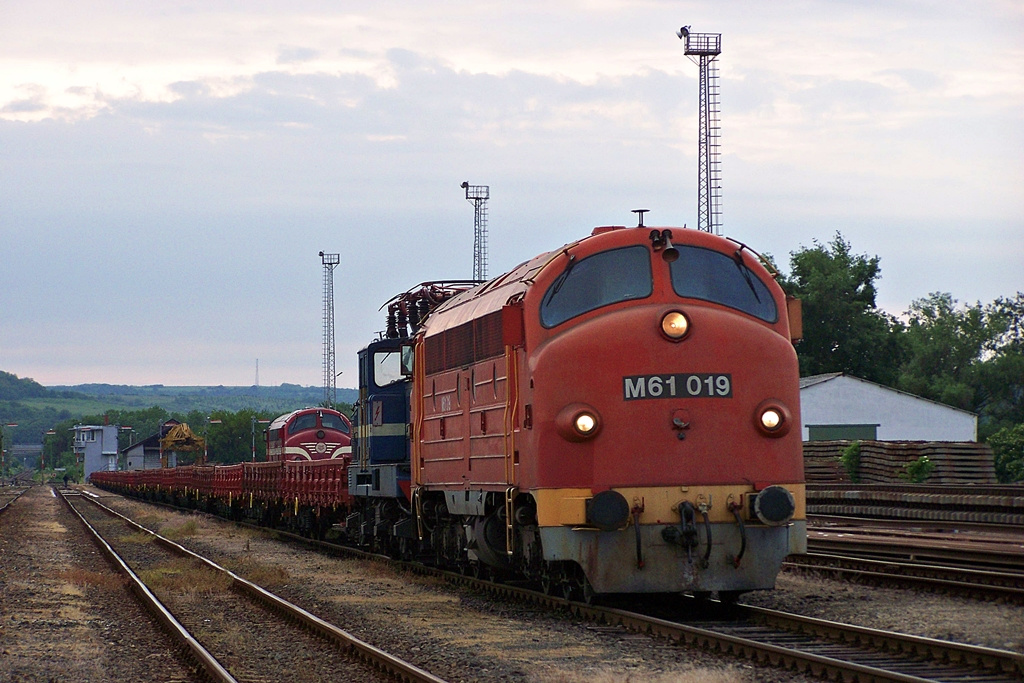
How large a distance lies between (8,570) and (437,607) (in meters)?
10.3

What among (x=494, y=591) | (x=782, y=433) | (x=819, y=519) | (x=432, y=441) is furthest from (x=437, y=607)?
(x=819, y=519)

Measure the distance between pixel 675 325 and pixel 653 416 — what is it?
35.7 inches

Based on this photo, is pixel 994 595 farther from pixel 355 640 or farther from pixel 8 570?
pixel 8 570

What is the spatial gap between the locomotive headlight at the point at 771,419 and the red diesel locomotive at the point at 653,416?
14 mm

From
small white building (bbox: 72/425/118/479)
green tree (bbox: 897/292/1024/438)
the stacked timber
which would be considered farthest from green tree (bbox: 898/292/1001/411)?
small white building (bbox: 72/425/118/479)

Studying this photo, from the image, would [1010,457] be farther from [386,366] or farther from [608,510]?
[608,510]

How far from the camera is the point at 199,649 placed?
11.6 m

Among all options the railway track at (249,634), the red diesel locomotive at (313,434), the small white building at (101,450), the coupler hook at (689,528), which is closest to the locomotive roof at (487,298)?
the coupler hook at (689,528)

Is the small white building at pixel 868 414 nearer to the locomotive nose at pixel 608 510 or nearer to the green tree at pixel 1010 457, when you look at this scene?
the green tree at pixel 1010 457

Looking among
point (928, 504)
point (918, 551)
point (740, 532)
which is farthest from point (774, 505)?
point (928, 504)

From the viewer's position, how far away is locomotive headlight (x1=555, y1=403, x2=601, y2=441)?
40.1 feet

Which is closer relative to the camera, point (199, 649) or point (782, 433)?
point (199, 649)

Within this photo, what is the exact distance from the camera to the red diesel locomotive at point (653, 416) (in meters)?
12.2

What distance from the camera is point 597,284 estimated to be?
42.5ft
